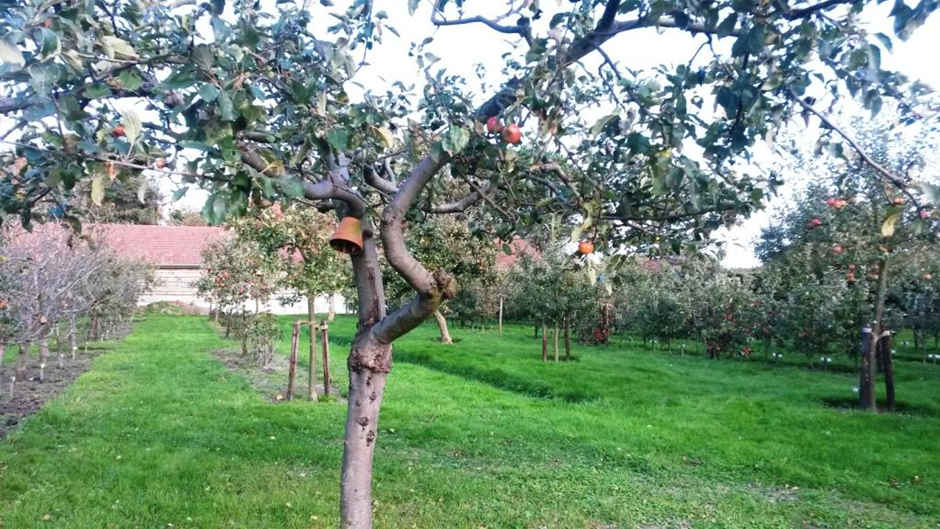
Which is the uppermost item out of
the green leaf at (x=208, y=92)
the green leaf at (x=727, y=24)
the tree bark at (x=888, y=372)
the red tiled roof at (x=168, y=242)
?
the red tiled roof at (x=168, y=242)

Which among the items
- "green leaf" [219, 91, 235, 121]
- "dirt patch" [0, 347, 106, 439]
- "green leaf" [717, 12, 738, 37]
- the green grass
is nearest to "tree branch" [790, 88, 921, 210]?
"green leaf" [717, 12, 738, 37]

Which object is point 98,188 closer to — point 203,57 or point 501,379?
point 203,57

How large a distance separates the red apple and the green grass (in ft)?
9.41

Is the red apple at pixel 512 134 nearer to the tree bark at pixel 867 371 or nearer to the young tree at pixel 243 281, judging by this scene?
the tree bark at pixel 867 371

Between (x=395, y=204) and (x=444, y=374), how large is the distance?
387 inches

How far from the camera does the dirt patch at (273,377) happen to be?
10195 millimetres

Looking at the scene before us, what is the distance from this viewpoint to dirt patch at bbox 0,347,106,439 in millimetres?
8086

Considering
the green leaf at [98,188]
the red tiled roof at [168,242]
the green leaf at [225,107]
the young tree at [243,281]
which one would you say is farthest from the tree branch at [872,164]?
the red tiled roof at [168,242]

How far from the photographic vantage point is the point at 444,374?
12914 mm

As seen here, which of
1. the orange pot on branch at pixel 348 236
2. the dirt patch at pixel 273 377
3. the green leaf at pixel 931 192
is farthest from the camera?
the dirt patch at pixel 273 377

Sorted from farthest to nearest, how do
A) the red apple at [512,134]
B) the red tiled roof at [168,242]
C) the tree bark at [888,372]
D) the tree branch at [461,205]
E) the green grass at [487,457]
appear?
1. the red tiled roof at [168,242]
2. the tree bark at [888,372]
3. the green grass at [487,457]
4. the tree branch at [461,205]
5. the red apple at [512,134]

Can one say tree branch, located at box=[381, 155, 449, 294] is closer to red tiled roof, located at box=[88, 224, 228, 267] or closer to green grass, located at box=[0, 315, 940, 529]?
green grass, located at box=[0, 315, 940, 529]

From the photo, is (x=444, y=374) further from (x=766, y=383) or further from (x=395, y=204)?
(x=395, y=204)

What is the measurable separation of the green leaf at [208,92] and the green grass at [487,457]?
3.20 metres
